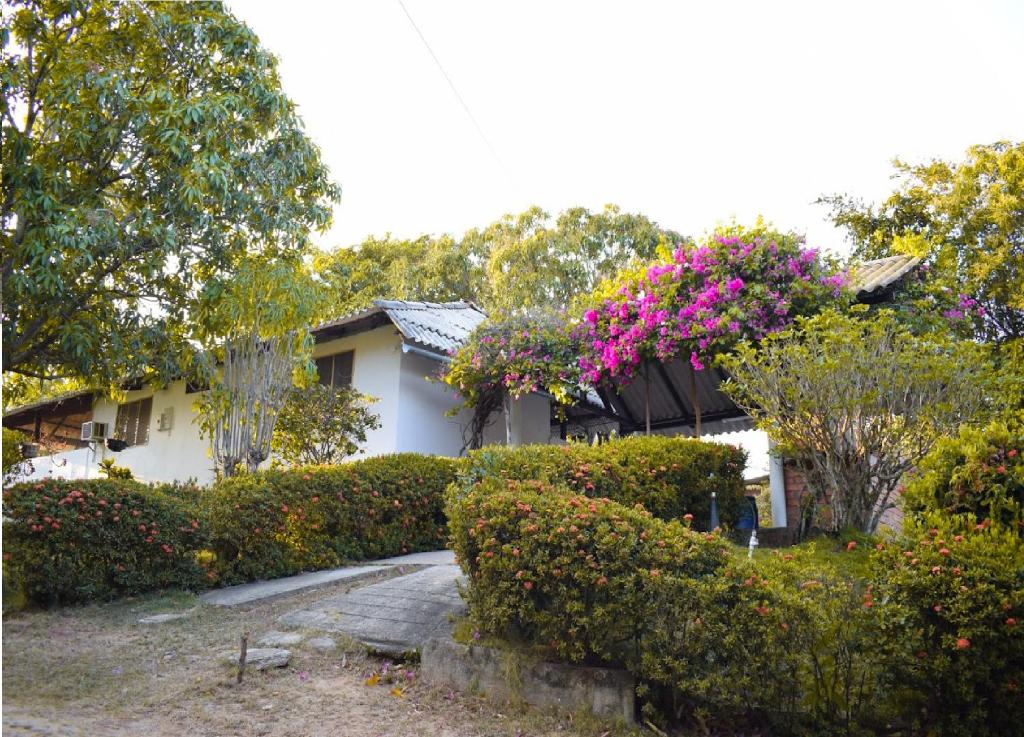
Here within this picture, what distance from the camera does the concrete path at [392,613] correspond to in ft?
18.4

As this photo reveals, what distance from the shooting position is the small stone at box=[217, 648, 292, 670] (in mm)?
5215

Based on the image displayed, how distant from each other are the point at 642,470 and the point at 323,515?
3.49 metres

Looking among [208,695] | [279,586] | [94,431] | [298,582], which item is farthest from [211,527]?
[94,431]

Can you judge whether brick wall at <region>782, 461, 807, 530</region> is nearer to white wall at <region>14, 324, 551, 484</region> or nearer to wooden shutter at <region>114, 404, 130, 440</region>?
white wall at <region>14, 324, 551, 484</region>

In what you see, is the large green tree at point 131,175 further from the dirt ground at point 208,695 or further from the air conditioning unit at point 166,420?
the air conditioning unit at point 166,420

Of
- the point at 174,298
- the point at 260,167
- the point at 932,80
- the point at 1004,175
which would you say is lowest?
the point at 174,298

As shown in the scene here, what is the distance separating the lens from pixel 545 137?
8719 millimetres

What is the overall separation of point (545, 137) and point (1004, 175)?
40.7 ft

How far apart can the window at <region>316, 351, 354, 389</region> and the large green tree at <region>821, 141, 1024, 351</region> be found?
418 inches

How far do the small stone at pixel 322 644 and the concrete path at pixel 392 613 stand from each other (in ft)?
0.54

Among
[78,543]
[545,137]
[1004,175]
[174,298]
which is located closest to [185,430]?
[174,298]

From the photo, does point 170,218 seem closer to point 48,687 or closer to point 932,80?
point 48,687

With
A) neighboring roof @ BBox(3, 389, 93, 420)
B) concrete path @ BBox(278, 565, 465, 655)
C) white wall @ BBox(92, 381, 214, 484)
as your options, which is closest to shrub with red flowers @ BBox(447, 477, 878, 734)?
concrete path @ BBox(278, 565, 465, 655)

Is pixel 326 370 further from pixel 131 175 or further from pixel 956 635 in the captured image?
pixel 956 635
